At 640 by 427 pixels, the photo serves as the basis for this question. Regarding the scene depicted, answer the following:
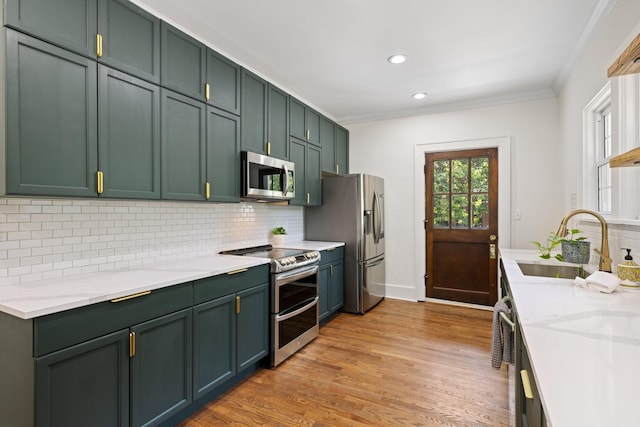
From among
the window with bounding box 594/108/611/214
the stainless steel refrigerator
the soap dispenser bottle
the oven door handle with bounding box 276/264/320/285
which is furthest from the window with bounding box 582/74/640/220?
the oven door handle with bounding box 276/264/320/285

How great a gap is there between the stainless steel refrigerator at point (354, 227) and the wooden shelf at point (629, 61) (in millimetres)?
2788

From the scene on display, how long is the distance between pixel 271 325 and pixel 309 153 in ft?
6.60

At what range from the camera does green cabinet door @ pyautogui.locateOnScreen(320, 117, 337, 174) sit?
4.18 meters

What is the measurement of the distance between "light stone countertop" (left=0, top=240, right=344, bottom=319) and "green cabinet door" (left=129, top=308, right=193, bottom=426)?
0.68 ft

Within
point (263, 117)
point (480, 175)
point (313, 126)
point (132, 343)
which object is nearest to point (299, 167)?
point (313, 126)

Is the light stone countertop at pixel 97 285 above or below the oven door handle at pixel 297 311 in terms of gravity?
above

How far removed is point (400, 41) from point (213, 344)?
8.75 ft

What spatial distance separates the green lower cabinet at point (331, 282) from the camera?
3.52 meters

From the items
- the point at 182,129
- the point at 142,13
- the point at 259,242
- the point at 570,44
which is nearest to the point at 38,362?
the point at 182,129

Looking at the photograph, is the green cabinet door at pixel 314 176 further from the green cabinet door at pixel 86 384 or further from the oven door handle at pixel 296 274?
the green cabinet door at pixel 86 384

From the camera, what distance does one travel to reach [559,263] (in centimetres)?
240

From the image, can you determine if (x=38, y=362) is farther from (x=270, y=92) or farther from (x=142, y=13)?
(x=270, y=92)

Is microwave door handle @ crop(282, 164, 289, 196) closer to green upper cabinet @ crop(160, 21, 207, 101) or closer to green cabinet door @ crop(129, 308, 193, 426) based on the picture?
green upper cabinet @ crop(160, 21, 207, 101)

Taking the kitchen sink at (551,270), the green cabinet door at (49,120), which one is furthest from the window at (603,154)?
the green cabinet door at (49,120)
